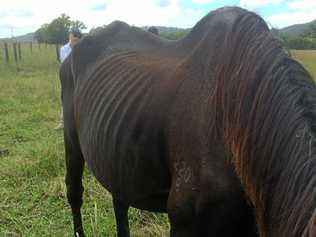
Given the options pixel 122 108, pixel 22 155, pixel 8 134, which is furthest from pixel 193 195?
pixel 8 134

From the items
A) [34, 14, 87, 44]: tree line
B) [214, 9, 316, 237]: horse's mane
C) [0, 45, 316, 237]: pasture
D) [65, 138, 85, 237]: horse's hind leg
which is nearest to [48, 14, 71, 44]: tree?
[34, 14, 87, 44]: tree line

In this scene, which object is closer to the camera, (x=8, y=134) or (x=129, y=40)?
(x=129, y=40)

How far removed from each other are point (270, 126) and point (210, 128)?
0.43 m

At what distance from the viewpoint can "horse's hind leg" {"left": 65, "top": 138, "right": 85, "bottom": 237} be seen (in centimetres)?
356

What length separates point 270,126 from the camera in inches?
55.9

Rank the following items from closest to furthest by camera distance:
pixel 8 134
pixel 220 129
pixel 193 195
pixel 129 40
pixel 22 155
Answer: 1. pixel 220 129
2. pixel 193 195
3. pixel 129 40
4. pixel 22 155
5. pixel 8 134

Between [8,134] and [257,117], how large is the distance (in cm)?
637

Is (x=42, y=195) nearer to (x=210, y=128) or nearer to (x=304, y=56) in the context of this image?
(x=304, y=56)

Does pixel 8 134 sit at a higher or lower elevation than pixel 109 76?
lower

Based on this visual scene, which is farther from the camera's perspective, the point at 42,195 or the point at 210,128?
the point at 42,195

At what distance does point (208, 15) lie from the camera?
2275 mm

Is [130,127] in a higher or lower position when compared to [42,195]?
higher

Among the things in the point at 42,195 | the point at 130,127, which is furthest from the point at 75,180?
the point at 130,127

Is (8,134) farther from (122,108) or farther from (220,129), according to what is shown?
(220,129)
